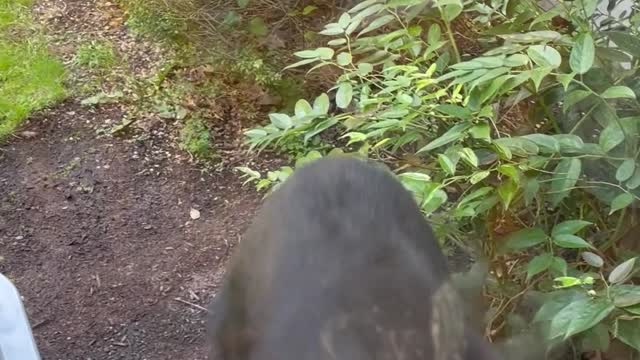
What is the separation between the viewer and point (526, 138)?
1.71m

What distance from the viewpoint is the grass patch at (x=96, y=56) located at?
3.56 meters

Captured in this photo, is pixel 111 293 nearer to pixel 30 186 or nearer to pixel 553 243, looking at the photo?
pixel 30 186

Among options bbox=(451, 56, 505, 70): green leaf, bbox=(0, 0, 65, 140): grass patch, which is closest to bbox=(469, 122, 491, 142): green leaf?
bbox=(451, 56, 505, 70): green leaf

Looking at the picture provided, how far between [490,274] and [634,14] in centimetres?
60

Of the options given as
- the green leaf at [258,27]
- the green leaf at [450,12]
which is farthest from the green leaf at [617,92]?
the green leaf at [258,27]

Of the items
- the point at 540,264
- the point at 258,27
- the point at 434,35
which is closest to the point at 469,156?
the point at 540,264

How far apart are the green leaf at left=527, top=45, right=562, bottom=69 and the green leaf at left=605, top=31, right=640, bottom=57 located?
223 mm

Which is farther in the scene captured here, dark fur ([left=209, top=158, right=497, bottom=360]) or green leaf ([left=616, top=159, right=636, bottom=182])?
green leaf ([left=616, top=159, right=636, bottom=182])

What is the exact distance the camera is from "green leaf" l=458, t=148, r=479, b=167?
1.66 m

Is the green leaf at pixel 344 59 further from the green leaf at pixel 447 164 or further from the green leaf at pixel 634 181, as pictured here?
the green leaf at pixel 634 181

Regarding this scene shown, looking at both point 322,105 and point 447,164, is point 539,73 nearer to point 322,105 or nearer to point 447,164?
point 447,164

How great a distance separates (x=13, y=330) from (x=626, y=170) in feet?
4.36

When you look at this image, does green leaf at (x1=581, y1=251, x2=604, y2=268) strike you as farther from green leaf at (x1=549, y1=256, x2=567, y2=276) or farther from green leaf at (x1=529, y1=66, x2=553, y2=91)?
green leaf at (x1=529, y1=66, x2=553, y2=91)

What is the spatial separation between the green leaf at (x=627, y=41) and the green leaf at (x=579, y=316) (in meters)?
0.52
